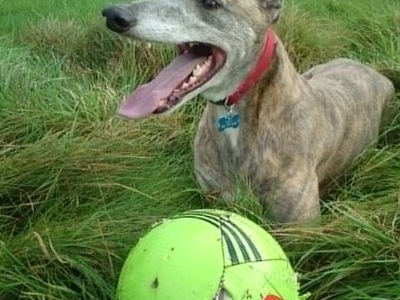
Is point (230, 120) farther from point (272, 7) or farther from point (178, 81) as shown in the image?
point (272, 7)

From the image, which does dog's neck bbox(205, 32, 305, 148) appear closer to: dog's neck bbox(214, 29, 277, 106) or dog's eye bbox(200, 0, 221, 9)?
dog's neck bbox(214, 29, 277, 106)

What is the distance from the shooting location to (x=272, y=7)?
4.26 m

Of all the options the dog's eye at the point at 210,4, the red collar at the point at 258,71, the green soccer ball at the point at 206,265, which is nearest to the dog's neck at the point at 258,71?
the red collar at the point at 258,71

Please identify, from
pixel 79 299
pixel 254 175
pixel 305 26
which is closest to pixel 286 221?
pixel 254 175

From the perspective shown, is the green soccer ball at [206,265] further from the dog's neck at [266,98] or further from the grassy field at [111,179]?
the dog's neck at [266,98]

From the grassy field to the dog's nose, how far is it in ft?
2.70

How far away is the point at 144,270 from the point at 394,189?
161cm

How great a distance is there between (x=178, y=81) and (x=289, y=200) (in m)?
0.77

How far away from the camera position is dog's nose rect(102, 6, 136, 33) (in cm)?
380

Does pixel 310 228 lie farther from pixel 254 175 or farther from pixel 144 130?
pixel 144 130

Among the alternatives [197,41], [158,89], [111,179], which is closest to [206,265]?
[158,89]

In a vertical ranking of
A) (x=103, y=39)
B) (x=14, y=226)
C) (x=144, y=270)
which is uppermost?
(x=144, y=270)

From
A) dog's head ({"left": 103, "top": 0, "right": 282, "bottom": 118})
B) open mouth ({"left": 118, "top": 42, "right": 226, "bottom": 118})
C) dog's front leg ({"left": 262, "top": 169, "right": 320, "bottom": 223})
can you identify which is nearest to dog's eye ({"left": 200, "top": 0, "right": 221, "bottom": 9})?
dog's head ({"left": 103, "top": 0, "right": 282, "bottom": 118})

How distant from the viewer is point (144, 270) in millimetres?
3207
